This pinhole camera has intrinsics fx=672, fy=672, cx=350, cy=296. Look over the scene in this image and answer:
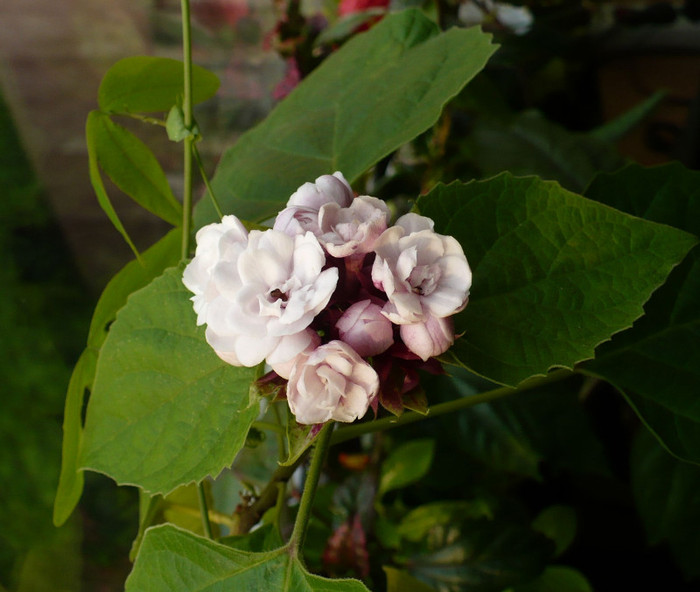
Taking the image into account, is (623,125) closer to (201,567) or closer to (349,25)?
(349,25)

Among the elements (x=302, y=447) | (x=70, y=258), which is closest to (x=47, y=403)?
(x=70, y=258)

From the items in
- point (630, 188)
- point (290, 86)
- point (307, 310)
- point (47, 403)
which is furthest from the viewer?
point (290, 86)

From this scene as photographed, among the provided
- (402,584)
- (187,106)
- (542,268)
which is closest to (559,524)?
(402,584)

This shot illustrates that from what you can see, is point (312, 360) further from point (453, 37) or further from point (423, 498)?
point (423, 498)

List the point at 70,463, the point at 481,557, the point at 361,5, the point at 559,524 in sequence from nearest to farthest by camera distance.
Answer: the point at 70,463 → the point at 481,557 → the point at 559,524 → the point at 361,5

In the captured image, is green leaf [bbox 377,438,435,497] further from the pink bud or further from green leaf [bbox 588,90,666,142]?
green leaf [bbox 588,90,666,142]

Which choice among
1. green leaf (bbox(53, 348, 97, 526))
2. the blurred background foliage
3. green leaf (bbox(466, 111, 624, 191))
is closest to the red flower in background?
the blurred background foliage
